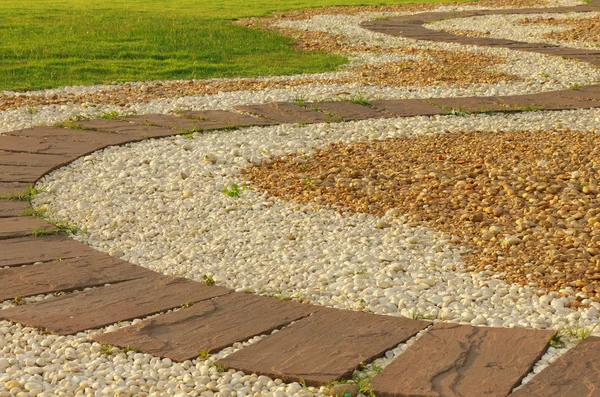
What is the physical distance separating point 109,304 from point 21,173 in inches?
93.9

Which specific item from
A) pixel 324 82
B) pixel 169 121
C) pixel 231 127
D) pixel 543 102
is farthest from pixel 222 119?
pixel 543 102

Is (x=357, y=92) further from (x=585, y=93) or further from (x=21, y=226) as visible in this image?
(x=21, y=226)

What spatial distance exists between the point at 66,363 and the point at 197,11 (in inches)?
567

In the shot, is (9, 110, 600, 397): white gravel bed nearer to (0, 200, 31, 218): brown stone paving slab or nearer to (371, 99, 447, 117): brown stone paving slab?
(0, 200, 31, 218): brown stone paving slab

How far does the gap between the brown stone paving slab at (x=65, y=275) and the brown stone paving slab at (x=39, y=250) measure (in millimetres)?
68

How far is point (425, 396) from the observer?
2.91 metres

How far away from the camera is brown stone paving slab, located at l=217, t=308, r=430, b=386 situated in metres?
3.12

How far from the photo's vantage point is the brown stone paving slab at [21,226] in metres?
4.59

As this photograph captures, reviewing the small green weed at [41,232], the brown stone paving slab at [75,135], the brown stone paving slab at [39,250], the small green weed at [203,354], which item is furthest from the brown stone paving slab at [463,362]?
the brown stone paving slab at [75,135]

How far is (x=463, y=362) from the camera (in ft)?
10.3

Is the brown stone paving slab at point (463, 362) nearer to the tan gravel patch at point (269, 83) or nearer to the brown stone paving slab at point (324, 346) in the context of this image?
the brown stone paving slab at point (324, 346)

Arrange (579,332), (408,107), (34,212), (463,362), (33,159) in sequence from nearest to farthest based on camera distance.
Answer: (463,362) → (579,332) → (34,212) → (33,159) → (408,107)

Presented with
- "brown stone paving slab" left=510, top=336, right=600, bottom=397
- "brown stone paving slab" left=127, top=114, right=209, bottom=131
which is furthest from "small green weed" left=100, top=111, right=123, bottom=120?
"brown stone paving slab" left=510, top=336, right=600, bottom=397

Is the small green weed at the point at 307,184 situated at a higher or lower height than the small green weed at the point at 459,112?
lower
